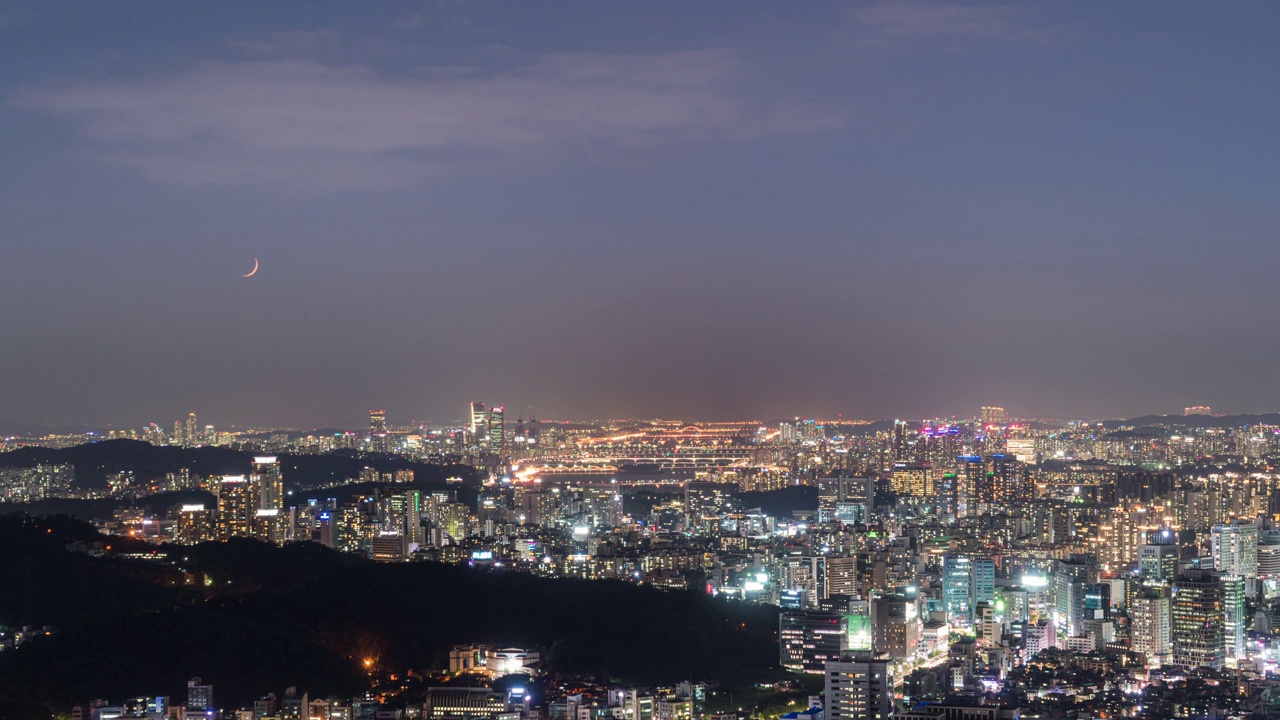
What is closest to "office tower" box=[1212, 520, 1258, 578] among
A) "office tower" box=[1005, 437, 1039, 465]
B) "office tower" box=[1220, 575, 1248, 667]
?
"office tower" box=[1220, 575, 1248, 667]

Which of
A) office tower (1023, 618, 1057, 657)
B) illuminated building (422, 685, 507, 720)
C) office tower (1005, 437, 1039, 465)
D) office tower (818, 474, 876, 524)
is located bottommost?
illuminated building (422, 685, 507, 720)

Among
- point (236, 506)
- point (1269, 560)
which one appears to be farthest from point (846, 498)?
point (236, 506)

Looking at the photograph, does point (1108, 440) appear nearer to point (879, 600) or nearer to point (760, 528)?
point (760, 528)

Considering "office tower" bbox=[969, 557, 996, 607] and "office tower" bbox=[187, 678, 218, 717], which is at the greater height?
"office tower" bbox=[969, 557, 996, 607]

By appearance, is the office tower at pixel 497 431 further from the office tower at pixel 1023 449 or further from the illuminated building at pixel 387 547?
the illuminated building at pixel 387 547

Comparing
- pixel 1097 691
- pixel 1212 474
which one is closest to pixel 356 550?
pixel 1097 691

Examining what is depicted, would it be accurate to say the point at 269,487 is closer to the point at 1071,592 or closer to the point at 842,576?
the point at 842,576

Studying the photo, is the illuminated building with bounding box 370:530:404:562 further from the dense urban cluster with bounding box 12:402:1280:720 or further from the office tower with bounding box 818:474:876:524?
the office tower with bounding box 818:474:876:524
